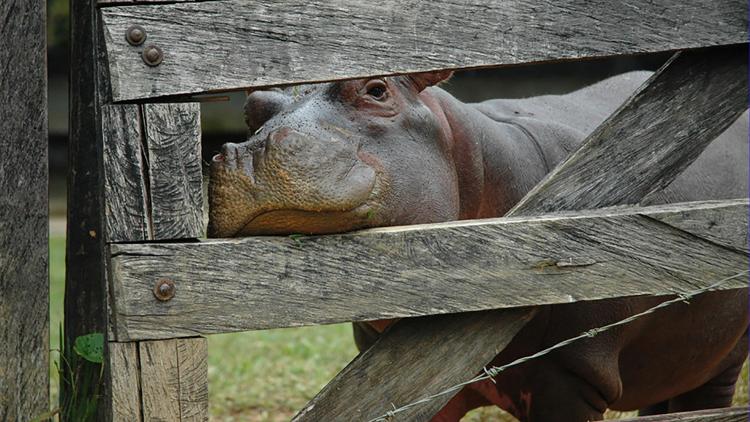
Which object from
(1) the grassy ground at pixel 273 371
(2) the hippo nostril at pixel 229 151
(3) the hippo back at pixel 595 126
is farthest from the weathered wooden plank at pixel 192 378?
(1) the grassy ground at pixel 273 371

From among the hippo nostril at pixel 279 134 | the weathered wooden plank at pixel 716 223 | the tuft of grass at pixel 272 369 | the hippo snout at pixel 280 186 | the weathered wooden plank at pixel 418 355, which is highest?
the hippo nostril at pixel 279 134

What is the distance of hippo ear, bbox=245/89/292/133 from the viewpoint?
122 inches

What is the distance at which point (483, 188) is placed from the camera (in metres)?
3.57

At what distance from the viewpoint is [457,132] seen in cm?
347

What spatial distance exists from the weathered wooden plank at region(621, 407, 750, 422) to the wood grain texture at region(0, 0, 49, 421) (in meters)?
1.65

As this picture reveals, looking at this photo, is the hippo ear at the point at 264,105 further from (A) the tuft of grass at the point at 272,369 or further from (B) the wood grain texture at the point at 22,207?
(A) the tuft of grass at the point at 272,369

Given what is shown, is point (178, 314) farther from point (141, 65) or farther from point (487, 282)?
point (487, 282)

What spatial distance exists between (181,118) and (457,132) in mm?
1354

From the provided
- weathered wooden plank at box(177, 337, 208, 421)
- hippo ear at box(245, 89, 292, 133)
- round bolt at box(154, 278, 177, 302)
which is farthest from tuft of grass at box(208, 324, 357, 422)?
round bolt at box(154, 278, 177, 302)

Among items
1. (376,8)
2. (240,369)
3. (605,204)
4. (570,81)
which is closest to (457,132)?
(605,204)

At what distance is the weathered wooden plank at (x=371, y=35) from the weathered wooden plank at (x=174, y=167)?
0.05 metres

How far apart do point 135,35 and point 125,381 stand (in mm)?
802

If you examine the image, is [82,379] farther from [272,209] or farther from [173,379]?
[272,209]

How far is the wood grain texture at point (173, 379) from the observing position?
236 cm
